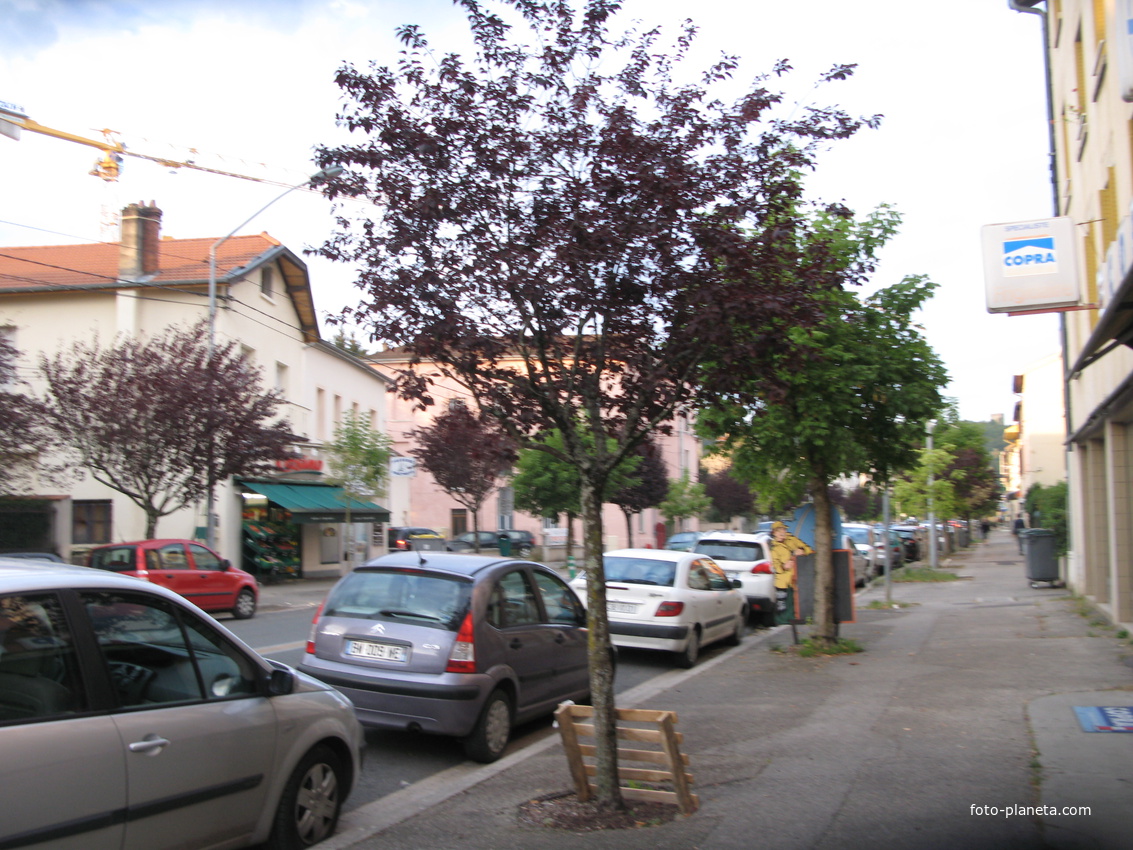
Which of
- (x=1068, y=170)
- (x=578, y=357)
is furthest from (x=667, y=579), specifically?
(x=1068, y=170)

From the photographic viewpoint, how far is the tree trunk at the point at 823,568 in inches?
518

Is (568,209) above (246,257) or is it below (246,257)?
below

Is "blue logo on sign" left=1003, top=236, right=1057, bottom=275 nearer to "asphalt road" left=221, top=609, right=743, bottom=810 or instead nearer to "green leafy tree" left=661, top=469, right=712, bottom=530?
"asphalt road" left=221, top=609, right=743, bottom=810

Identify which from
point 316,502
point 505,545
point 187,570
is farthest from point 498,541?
point 187,570

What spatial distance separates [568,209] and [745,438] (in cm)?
696

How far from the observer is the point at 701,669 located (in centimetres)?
1218

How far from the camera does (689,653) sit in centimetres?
1279

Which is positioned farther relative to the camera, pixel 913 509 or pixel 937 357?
pixel 913 509

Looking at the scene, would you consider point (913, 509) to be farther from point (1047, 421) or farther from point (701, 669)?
point (1047, 421)

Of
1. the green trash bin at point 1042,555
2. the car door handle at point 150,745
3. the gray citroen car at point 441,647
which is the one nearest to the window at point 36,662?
the car door handle at point 150,745

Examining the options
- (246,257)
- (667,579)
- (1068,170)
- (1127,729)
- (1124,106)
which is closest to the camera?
(1127,729)

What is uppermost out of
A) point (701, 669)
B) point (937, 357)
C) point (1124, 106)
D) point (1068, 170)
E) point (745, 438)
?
point (1068, 170)

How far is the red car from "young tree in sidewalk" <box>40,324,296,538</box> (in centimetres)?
370

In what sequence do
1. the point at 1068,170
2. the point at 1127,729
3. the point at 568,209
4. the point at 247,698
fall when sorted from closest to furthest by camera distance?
the point at 247,698
the point at 568,209
the point at 1127,729
the point at 1068,170
